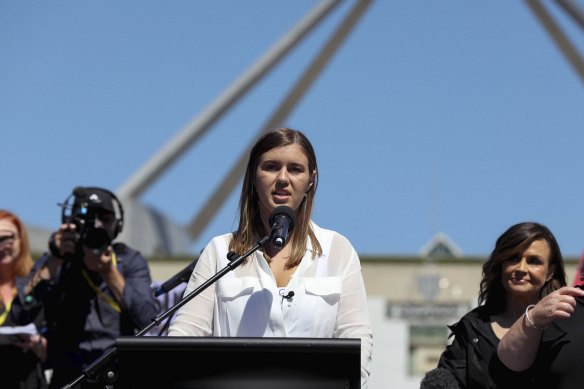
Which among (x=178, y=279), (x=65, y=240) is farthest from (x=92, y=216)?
(x=178, y=279)

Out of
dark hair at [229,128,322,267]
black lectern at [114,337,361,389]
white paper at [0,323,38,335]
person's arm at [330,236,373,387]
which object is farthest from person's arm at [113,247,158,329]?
black lectern at [114,337,361,389]

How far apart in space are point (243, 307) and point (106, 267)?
1.97m

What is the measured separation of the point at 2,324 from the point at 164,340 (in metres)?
3.30

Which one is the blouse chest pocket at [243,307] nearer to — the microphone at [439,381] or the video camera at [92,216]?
the microphone at [439,381]

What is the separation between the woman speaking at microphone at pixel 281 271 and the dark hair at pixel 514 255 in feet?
2.53

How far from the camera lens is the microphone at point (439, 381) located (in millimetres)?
3834

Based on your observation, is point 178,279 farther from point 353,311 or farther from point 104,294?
point 104,294

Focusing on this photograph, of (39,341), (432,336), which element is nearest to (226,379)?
(39,341)

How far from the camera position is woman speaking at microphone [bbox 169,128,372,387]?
11.4ft

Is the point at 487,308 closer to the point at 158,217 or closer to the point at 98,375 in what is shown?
the point at 98,375

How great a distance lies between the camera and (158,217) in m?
26.7

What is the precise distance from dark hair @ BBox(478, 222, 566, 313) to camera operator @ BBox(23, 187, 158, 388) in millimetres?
1781

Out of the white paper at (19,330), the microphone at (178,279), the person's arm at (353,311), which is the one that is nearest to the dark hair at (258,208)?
the person's arm at (353,311)

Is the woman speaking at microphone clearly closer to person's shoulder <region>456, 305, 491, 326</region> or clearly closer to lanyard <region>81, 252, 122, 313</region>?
person's shoulder <region>456, 305, 491, 326</region>
